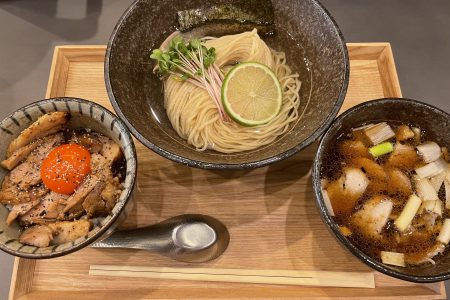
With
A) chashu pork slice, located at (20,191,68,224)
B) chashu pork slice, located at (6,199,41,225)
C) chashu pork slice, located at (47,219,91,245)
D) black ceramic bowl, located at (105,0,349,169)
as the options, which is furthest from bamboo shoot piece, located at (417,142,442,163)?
chashu pork slice, located at (6,199,41,225)

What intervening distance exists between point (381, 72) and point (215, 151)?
1.03 meters

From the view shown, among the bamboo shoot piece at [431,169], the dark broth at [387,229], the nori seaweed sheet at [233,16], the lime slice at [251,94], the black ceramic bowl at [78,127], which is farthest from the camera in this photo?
the nori seaweed sheet at [233,16]

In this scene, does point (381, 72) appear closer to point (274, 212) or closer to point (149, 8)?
point (274, 212)

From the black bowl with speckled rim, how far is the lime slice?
32 cm

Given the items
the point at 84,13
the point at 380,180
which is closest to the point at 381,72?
the point at 380,180

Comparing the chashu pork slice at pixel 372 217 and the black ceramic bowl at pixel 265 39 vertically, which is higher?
the black ceramic bowl at pixel 265 39

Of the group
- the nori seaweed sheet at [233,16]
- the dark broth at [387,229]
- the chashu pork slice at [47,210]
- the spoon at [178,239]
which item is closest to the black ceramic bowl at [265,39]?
the nori seaweed sheet at [233,16]

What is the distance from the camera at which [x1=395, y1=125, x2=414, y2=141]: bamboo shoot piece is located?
5.51ft

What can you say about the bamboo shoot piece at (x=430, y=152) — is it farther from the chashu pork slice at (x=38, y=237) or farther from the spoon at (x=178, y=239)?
the chashu pork slice at (x=38, y=237)

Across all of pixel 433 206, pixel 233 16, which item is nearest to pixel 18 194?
pixel 233 16

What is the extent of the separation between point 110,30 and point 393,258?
2.38 m

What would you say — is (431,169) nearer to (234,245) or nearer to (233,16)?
(234,245)

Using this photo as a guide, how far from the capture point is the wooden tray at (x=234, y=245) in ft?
5.43

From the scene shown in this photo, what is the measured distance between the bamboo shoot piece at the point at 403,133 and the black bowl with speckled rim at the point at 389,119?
34 millimetres
